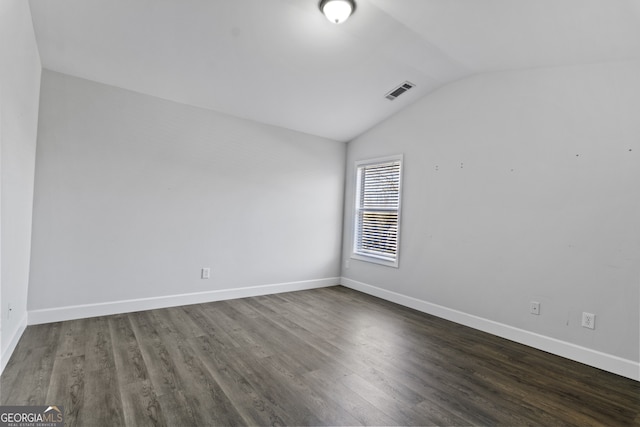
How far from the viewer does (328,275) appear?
5059mm

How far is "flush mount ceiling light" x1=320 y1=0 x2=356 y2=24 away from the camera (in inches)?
93.0

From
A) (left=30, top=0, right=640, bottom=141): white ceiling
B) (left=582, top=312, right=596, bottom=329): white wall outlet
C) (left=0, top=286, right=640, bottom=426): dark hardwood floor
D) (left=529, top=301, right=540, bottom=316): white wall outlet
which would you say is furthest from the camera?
(left=529, top=301, right=540, bottom=316): white wall outlet

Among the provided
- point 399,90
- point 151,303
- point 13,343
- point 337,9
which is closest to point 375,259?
point 399,90

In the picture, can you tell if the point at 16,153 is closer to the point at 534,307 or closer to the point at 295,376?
the point at 295,376

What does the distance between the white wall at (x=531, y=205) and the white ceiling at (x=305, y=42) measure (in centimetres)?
30

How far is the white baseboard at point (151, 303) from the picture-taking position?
118 inches

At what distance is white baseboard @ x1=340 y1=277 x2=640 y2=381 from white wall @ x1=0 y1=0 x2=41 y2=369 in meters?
3.80

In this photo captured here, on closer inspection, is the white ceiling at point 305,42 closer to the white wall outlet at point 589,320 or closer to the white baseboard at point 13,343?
the white wall outlet at point 589,320

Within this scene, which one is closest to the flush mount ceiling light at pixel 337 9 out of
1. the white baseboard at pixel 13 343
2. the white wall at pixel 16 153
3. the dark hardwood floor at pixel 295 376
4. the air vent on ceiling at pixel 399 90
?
the air vent on ceiling at pixel 399 90

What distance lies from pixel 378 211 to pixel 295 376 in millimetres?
2856

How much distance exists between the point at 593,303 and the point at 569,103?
5.75 feet

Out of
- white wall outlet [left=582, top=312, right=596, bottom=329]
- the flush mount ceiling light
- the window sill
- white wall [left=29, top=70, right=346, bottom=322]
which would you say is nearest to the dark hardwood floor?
white wall outlet [left=582, top=312, right=596, bottom=329]

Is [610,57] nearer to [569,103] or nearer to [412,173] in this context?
[569,103]

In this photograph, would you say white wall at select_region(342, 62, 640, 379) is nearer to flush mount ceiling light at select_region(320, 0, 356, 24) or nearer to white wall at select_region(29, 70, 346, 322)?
white wall at select_region(29, 70, 346, 322)
